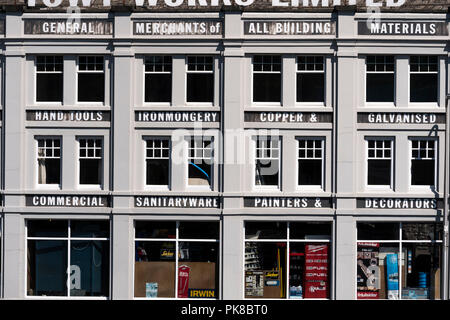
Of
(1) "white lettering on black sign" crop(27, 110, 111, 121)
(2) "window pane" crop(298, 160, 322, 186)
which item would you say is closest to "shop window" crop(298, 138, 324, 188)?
(2) "window pane" crop(298, 160, 322, 186)

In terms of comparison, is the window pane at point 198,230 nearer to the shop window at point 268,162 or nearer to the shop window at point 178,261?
the shop window at point 178,261

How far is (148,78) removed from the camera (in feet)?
86.8

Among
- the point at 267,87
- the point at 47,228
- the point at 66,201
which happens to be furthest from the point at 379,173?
the point at 47,228

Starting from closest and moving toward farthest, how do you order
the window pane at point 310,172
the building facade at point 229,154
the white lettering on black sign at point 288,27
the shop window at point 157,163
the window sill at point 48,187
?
the building facade at point 229,154, the white lettering on black sign at point 288,27, the window pane at point 310,172, the shop window at point 157,163, the window sill at point 48,187

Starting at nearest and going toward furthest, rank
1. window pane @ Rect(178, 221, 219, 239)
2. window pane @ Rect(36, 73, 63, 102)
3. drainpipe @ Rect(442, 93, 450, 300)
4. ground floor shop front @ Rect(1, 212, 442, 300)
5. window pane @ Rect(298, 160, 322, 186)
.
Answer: drainpipe @ Rect(442, 93, 450, 300), ground floor shop front @ Rect(1, 212, 442, 300), window pane @ Rect(178, 221, 219, 239), window pane @ Rect(298, 160, 322, 186), window pane @ Rect(36, 73, 63, 102)

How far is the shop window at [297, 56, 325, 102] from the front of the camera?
Result: 26172 millimetres

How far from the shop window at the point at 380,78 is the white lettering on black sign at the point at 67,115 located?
9.29 meters

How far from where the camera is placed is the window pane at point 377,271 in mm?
25781

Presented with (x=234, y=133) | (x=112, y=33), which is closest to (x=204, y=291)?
(x=234, y=133)

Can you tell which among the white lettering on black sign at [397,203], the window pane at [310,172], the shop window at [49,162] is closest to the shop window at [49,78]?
the shop window at [49,162]

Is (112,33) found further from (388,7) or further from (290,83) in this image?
(388,7)

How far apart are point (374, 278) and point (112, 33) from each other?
12.6m

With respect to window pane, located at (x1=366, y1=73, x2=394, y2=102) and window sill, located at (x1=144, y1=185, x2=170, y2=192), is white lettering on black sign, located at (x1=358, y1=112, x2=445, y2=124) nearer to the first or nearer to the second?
window pane, located at (x1=366, y1=73, x2=394, y2=102)

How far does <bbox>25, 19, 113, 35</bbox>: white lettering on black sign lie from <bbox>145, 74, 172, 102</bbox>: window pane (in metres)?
2.18
